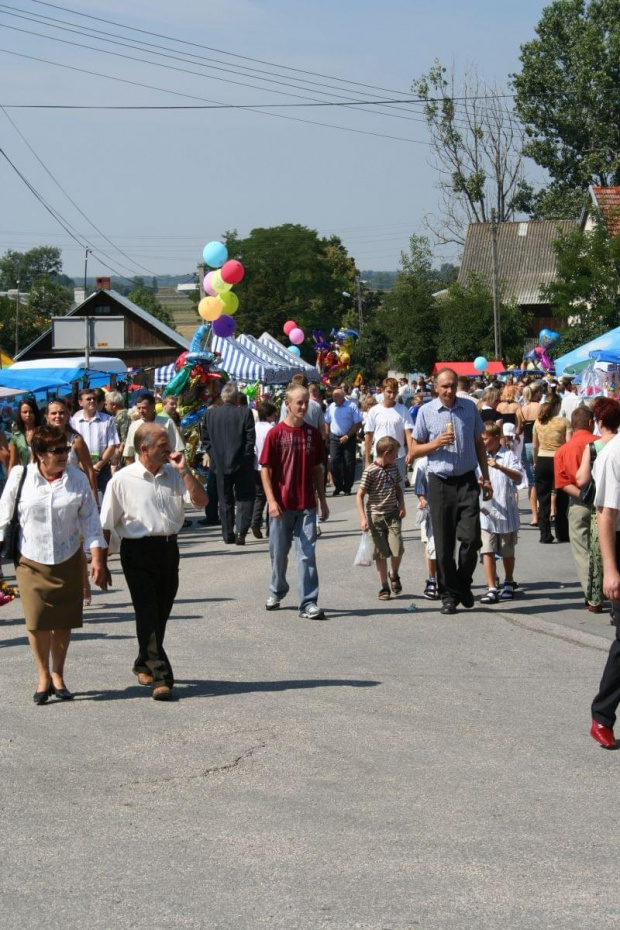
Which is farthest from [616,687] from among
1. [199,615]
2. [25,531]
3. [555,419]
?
[555,419]

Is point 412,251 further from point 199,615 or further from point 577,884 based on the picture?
point 577,884

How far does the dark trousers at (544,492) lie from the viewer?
15906 millimetres

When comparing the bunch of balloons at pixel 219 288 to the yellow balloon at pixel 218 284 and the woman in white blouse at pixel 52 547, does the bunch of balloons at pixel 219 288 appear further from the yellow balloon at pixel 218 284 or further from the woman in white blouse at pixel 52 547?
the woman in white blouse at pixel 52 547

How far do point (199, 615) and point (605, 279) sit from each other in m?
24.4

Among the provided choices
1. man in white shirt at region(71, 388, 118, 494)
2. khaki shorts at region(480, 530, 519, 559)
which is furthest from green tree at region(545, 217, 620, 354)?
khaki shorts at region(480, 530, 519, 559)

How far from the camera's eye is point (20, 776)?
20.4ft

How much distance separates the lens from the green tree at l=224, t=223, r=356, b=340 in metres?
93.9

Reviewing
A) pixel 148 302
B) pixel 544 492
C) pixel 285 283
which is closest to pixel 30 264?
pixel 148 302

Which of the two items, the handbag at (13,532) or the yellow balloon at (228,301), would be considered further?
the yellow balloon at (228,301)

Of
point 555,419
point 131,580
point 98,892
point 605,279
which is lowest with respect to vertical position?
point 98,892

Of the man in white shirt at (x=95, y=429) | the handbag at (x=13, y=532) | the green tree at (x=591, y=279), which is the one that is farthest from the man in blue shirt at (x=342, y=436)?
the handbag at (x=13, y=532)

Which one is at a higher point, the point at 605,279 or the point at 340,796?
the point at 605,279

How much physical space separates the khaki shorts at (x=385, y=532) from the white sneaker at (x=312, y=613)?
1110 mm

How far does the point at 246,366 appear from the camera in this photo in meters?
32.0
